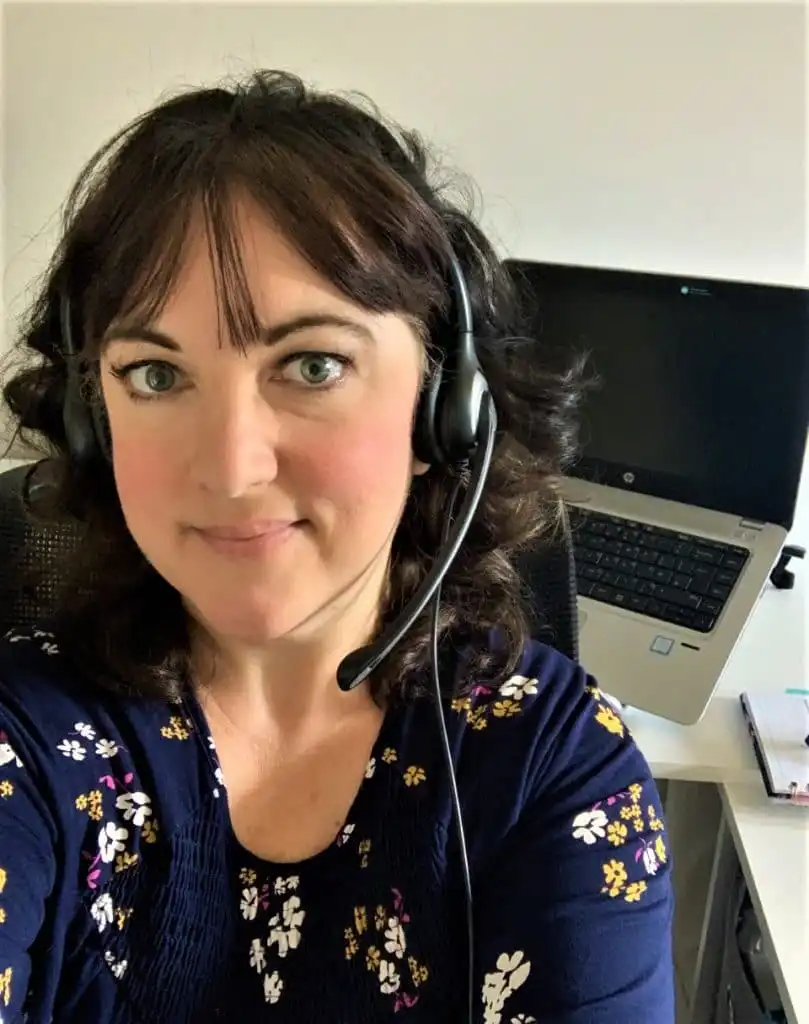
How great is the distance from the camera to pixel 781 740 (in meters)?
1.07

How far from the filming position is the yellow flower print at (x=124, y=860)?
30.8 inches

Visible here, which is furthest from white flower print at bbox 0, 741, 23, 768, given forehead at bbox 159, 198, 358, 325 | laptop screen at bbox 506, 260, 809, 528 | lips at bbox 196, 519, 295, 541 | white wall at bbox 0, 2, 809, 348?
white wall at bbox 0, 2, 809, 348

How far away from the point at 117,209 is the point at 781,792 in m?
0.81

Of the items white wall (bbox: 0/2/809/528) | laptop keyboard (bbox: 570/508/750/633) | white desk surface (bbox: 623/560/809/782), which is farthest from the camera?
white wall (bbox: 0/2/809/528)

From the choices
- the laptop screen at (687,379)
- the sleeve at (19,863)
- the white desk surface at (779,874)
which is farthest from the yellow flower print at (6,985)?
the laptop screen at (687,379)

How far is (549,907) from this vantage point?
0.75 m

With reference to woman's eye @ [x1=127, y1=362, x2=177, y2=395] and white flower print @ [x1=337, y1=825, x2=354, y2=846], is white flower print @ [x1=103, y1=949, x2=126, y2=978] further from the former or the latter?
woman's eye @ [x1=127, y1=362, x2=177, y2=395]

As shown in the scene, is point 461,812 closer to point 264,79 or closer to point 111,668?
point 111,668

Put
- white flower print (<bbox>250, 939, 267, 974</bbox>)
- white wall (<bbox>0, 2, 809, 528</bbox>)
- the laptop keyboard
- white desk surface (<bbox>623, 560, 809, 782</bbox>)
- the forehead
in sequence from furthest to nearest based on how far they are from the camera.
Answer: white wall (<bbox>0, 2, 809, 528</bbox>), the laptop keyboard, white desk surface (<bbox>623, 560, 809, 782</bbox>), white flower print (<bbox>250, 939, 267, 974</bbox>), the forehead

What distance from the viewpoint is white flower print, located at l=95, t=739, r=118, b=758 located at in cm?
81

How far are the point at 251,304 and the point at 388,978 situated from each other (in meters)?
0.51

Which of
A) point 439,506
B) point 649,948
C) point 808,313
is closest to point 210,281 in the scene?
point 439,506

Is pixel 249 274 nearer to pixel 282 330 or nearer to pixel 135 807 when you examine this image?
pixel 282 330

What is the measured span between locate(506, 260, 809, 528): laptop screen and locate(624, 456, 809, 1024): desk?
0.63 ft
